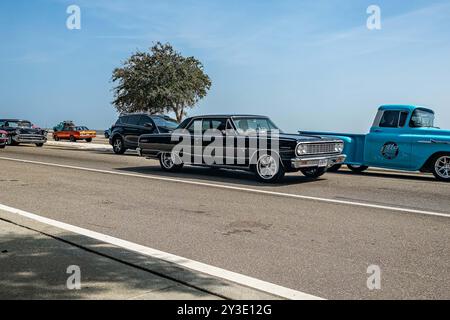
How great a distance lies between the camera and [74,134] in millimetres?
39156

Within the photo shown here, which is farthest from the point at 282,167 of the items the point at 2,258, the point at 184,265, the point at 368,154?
the point at 2,258

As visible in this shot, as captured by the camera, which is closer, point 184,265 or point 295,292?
point 295,292

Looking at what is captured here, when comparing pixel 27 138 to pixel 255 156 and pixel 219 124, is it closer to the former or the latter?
pixel 219 124

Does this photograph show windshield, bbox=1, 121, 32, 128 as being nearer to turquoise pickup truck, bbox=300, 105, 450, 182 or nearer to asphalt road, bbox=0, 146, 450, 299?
asphalt road, bbox=0, 146, 450, 299

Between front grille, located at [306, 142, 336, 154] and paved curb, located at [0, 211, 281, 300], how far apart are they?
6296 mm

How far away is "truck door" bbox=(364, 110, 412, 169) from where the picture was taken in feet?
38.4

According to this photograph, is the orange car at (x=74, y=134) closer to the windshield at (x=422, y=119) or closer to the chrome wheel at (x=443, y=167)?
the windshield at (x=422, y=119)

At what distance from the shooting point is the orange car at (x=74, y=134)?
38625 mm

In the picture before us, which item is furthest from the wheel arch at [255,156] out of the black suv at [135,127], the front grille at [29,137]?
the front grille at [29,137]

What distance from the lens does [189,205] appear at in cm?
766

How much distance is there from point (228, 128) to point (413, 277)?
7.22 meters

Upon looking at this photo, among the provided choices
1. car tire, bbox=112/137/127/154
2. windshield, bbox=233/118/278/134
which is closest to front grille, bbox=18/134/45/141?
car tire, bbox=112/137/127/154

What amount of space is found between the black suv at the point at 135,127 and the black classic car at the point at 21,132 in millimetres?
7500
